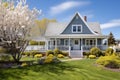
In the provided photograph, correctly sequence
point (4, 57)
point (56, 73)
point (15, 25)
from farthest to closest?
point (4, 57) → point (15, 25) → point (56, 73)

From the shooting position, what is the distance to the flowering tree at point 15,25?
23609 millimetres

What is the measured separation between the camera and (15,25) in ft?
80.0

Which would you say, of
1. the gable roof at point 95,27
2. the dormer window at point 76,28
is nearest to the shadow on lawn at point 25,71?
the dormer window at point 76,28

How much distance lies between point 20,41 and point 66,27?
18.6 metres

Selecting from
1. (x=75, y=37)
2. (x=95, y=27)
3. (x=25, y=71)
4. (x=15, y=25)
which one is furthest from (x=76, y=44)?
(x=25, y=71)

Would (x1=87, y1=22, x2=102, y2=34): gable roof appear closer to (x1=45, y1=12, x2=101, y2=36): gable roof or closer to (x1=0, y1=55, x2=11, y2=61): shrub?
(x1=45, y1=12, x2=101, y2=36): gable roof

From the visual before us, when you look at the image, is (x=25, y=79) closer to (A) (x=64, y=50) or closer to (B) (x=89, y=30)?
(A) (x=64, y=50)

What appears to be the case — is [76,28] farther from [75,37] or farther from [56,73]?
[56,73]

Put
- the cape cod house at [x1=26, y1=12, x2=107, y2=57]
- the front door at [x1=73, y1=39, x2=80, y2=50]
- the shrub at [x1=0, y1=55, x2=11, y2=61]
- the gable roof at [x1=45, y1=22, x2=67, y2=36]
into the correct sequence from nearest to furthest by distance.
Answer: the shrub at [x1=0, y1=55, x2=11, y2=61] → the cape cod house at [x1=26, y1=12, x2=107, y2=57] → the front door at [x1=73, y1=39, x2=80, y2=50] → the gable roof at [x1=45, y1=22, x2=67, y2=36]

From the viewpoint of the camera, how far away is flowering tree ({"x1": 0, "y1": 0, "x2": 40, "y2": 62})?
23609 millimetres

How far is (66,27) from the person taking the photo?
140ft

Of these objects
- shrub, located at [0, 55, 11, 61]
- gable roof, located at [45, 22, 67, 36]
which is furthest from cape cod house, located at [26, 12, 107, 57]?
shrub, located at [0, 55, 11, 61]

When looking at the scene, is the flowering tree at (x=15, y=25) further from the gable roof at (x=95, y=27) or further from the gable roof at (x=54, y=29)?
the gable roof at (x=95, y=27)

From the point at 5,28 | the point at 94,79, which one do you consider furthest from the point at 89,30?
the point at 94,79
